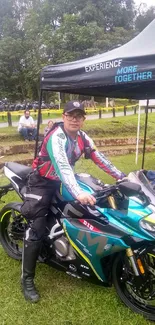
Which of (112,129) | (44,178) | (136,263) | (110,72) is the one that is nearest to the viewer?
(136,263)

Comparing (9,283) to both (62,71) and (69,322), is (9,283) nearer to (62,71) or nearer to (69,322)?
(69,322)

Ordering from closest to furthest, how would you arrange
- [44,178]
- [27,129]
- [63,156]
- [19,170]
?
[63,156] → [44,178] → [19,170] → [27,129]

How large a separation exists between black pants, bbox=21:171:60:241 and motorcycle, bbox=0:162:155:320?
4.1 inches

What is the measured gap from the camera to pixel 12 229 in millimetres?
3924

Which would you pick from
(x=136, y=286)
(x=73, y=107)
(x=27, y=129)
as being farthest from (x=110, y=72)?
(x=27, y=129)

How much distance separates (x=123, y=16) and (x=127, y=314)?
55.1 m

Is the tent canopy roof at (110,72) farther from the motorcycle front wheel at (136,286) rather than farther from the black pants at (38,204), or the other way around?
the motorcycle front wheel at (136,286)

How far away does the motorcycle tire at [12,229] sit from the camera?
3.85m

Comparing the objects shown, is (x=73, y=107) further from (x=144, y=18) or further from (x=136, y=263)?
(x=144, y=18)

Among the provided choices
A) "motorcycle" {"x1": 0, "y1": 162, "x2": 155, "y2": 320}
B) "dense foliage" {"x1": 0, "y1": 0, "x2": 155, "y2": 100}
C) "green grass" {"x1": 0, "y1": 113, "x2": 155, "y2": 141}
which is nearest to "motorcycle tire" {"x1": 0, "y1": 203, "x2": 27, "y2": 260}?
"motorcycle" {"x1": 0, "y1": 162, "x2": 155, "y2": 320}

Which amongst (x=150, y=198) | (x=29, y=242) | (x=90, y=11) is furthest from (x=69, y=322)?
(x=90, y=11)

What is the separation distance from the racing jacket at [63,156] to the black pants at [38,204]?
0.07 m

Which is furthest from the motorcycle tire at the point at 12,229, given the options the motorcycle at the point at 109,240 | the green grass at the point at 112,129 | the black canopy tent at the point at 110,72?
the green grass at the point at 112,129

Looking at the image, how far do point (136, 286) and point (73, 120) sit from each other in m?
1.46
